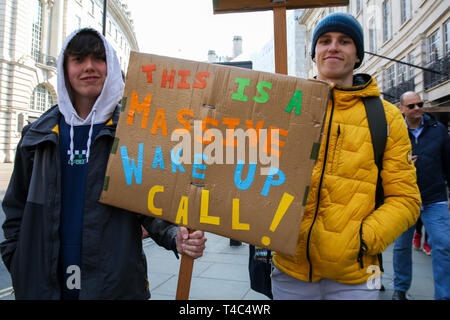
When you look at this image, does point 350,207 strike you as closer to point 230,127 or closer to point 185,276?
point 230,127

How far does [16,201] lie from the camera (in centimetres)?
167

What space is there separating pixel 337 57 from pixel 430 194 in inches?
89.1

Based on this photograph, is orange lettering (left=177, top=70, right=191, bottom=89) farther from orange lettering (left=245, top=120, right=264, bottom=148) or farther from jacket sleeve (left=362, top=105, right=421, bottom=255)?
jacket sleeve (left=362, top=105, right=421, bottom=255)

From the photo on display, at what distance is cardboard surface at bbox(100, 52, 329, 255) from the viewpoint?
1.42 meters

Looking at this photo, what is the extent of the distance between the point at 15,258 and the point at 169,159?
0.86 meters

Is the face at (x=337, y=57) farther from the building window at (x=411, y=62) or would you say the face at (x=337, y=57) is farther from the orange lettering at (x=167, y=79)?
the building window at (x=411, y=62)

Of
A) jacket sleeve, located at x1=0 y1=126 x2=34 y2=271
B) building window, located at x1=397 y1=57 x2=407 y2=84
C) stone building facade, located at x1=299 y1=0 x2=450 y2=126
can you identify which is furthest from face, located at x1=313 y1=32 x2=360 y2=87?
building window, located at x1=397 y1=57 x2=407 y2=84

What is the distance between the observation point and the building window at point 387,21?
18639 millimetres

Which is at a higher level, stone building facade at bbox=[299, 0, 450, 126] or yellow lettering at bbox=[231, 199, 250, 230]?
stone building facade at bbox=[299, 0, 450, 126]

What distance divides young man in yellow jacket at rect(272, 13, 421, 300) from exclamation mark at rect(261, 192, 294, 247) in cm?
21

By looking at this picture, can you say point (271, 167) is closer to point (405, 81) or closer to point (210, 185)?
point (210, 185)

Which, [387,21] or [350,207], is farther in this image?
[387,21]

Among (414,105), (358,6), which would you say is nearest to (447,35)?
(358,6)

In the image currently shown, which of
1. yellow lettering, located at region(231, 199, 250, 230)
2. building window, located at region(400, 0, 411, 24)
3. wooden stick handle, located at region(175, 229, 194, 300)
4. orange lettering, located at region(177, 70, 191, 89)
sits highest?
building window, located at region(400, 0, 411, 24)
